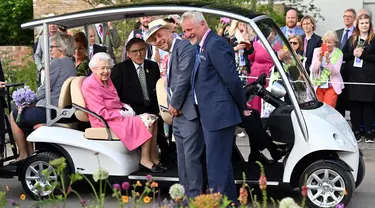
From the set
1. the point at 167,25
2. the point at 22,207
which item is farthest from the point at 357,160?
the point at 22,207

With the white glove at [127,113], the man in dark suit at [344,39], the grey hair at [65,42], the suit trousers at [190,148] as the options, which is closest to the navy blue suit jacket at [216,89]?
the suit trousers at [190,148]

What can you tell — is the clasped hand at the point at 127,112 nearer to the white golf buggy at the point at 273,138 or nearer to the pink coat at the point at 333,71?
the white golf buggy at the point at 273,138

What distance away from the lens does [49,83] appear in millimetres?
8875

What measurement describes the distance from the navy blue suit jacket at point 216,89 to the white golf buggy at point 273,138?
645 millimetres

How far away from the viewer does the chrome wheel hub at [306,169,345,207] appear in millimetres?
8141

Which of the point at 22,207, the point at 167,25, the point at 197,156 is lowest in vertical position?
the point at 22,207

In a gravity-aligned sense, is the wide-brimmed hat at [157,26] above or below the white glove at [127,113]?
above

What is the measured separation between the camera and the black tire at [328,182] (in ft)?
26.5

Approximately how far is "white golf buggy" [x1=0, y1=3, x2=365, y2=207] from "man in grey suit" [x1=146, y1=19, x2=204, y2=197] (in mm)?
501

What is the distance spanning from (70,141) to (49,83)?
71 centimetres

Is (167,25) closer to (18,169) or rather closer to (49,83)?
(49,83)

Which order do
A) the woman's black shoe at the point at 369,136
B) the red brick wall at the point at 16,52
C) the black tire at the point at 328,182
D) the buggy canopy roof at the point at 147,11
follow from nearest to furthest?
the black tire at the point at 328,182
the buggy canopy roof at the point at 147,11
the woman's black shoe at the point at 369,136
the red brick wall at the point at 16,52

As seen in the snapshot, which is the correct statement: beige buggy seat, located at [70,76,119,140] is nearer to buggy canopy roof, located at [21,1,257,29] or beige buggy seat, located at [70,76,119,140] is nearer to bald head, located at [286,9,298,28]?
buggy canopy roof, located at [21,1,257,29]

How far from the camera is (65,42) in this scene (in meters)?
9.27
